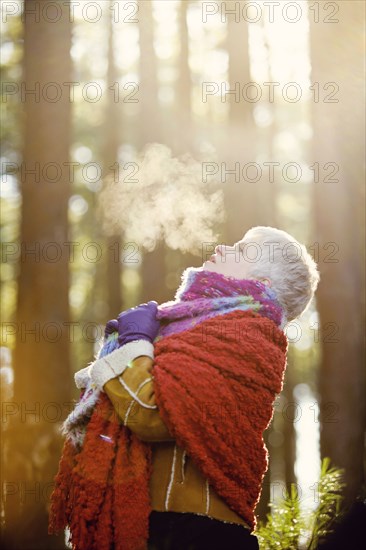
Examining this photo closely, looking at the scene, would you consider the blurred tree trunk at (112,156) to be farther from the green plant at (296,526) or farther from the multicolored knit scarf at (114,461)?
the multicolored knit scarf at (114,461)

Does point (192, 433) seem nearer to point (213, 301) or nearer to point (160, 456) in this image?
point (160, 456)

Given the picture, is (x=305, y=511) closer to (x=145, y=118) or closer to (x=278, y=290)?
(x=278, y=290)

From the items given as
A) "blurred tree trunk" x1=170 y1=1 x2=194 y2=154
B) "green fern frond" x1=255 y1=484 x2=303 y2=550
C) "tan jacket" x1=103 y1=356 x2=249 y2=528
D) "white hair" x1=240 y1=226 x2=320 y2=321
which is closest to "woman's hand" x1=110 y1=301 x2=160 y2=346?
"tan jacket" x1=103 y1=356 x2=249 y2=528

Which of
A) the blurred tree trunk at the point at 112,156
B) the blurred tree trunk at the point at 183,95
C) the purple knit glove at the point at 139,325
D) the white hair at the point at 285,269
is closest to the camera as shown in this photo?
the purple knit glove at the point at 139,325

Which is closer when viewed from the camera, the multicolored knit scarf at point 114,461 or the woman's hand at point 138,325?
the multicolored knit scarf at point 114,461

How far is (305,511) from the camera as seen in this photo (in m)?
4.35

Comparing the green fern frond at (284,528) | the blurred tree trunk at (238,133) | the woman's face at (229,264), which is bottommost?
the green fern frond at (284,528)

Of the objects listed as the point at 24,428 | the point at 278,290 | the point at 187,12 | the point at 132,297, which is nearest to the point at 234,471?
the point at 278,290

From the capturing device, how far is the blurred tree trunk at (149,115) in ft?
36.1

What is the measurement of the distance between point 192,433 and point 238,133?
693 centimetres

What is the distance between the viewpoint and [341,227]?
23.7 ft

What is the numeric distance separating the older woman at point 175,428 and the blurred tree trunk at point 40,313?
4.38 metres

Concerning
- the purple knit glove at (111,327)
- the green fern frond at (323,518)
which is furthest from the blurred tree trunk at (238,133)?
the purple knit glove at (111,327)

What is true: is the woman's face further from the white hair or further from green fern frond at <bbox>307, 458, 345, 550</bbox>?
green fern frond at <bbox>307, 458, 345, 550</bbox>
